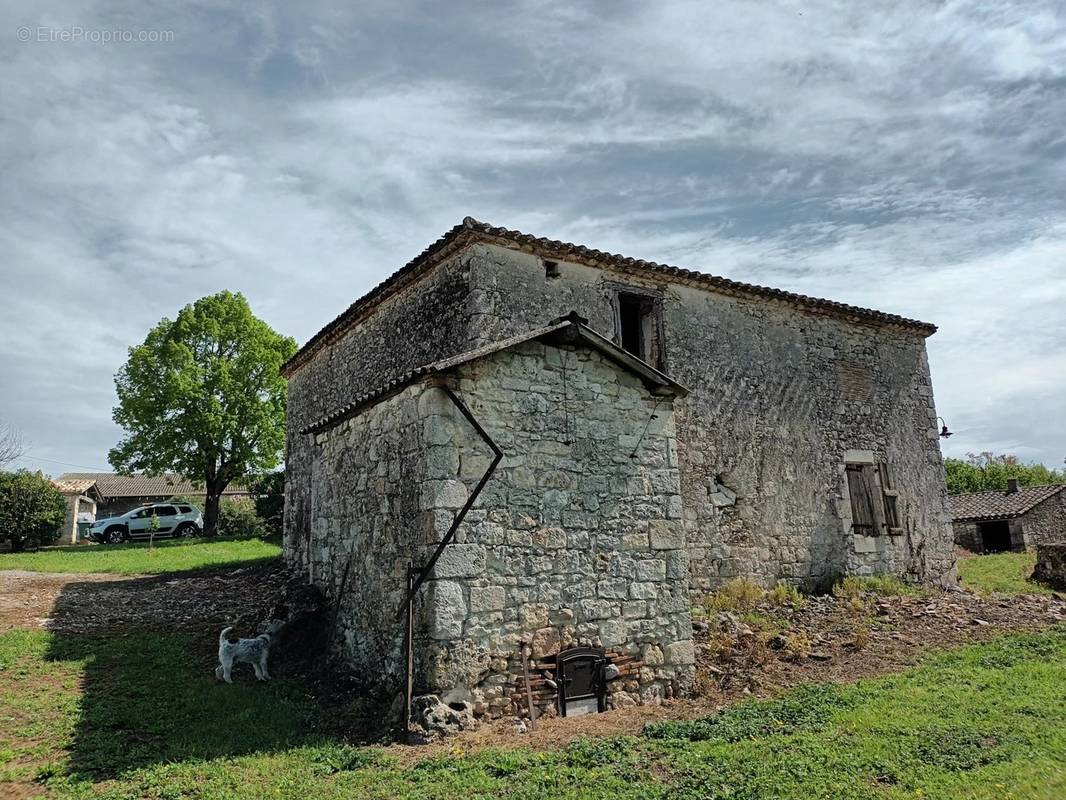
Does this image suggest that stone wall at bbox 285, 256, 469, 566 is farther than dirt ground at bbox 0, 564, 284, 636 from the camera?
No

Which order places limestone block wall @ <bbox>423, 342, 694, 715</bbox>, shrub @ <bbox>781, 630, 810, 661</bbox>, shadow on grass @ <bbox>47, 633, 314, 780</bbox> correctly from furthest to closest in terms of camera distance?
shrub @ <bbox>781, 630, 810, 661</bbox>, limestone block wall @ <bbox>423, 342, 694, 715</bbox>, shadow on grass @ <bbox>47, 633, 314, 780</bbox>

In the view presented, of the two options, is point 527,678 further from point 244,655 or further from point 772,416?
point 772,416

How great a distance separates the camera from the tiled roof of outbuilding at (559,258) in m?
9.46

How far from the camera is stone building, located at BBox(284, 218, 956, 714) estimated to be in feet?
21.5

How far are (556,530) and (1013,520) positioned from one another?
2447 centimetres

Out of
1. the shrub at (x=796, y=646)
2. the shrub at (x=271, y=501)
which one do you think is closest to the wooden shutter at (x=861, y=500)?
the shrub at (x=796, y=646)

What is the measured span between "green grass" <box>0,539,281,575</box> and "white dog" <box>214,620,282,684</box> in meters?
10.4

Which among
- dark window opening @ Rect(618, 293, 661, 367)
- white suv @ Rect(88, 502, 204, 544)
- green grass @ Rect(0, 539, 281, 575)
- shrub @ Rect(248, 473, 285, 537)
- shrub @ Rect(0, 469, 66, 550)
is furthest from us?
white suv @ Rect(88, 502, 204, 544)

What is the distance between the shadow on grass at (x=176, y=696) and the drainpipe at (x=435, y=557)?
62cm

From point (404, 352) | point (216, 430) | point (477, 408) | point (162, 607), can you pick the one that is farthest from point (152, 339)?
point (477, 408)

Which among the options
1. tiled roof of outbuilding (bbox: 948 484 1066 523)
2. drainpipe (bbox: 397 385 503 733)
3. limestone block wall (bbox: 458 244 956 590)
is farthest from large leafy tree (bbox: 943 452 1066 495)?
drainpipe (bbox: 397 385 503 733)

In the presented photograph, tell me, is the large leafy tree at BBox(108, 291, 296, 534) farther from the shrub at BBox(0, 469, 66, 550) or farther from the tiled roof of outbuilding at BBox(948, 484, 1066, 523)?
the tiled roof of outbuilding at BBox(948, 484, 1066, 523)

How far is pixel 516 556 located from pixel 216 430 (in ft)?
71.0

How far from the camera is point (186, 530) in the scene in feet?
87.4
